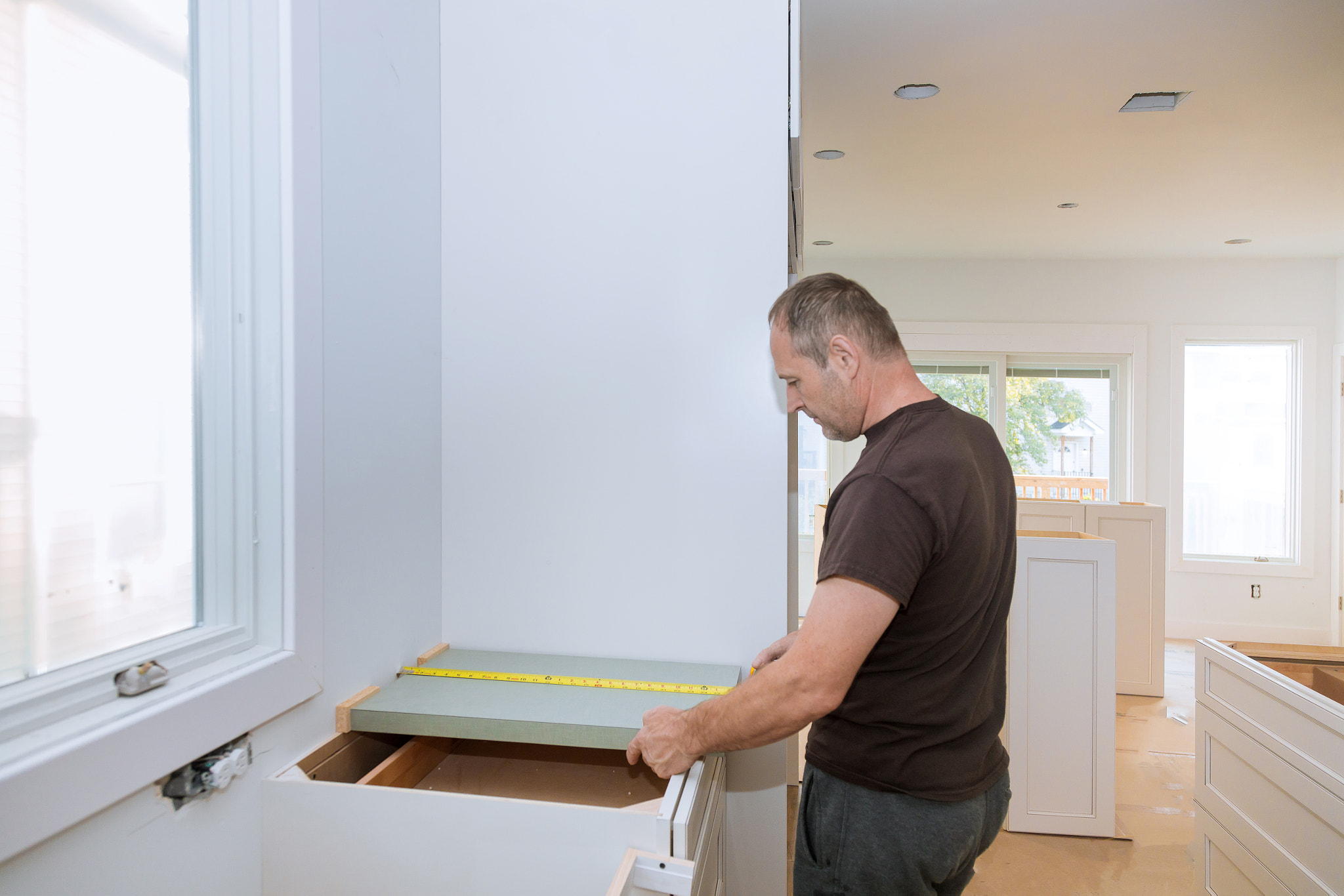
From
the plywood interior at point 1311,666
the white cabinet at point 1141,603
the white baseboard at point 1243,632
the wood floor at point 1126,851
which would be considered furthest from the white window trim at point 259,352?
the white baseboard at point 1243,632

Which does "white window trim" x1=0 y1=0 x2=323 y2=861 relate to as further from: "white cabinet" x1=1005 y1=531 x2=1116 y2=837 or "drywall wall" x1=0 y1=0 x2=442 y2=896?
"white cabinet" x1=1005 y1=531 x2=1116 y2=837

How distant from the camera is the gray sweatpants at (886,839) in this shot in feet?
3.87

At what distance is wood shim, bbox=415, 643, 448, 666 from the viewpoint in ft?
5.23

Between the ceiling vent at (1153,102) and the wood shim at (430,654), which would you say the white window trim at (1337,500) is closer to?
the ceiling vent at (1153,102)

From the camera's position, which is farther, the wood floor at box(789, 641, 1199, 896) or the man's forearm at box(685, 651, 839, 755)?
the wood floor at box(789, 641, 1199, 896)

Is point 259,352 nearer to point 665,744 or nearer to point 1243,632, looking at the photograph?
point 665,744

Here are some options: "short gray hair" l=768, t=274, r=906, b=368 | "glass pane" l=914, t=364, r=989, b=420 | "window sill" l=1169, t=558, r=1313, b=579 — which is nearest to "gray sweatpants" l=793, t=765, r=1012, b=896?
"short gray hair" l=768, t=274, r=906, b=368

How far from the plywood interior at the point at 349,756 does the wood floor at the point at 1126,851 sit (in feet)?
4.16

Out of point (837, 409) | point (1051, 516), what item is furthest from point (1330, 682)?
point (1051, 516)

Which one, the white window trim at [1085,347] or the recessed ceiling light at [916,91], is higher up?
the recessed ceiling light at [916,91]

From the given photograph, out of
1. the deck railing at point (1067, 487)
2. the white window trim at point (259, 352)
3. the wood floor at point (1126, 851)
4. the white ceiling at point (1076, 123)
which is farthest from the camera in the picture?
the deck railing at point (1067, 487)

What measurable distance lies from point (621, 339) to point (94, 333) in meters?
0.95

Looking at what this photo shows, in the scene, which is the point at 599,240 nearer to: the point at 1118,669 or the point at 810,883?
the point at 810,883

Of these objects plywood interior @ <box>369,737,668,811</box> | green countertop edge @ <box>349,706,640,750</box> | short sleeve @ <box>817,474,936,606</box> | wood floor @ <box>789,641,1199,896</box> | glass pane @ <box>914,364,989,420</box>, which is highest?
glass pane @ <box>914,364,989,420</box>
